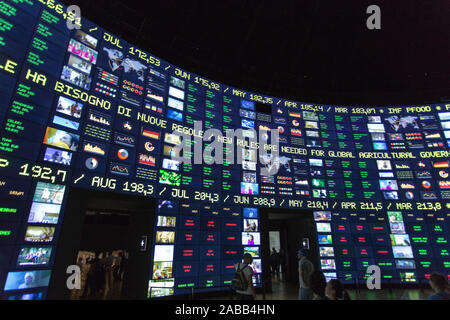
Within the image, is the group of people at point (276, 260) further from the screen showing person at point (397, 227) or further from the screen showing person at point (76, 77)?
the screen showing person at point (76, 77)

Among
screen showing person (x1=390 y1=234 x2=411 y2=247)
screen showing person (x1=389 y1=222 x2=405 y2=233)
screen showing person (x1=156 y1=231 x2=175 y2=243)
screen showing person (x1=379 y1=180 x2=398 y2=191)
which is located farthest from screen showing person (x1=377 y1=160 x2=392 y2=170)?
screen showing person (x1=156 y1=231 x2=175 y2=243)

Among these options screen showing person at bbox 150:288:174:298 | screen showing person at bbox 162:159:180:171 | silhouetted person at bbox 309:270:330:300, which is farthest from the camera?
screen showing person at bbox 162:159:180:171

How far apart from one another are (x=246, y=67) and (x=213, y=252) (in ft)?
29.4

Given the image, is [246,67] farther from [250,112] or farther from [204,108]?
[204,108]

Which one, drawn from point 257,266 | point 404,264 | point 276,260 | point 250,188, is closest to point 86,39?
point 250,188

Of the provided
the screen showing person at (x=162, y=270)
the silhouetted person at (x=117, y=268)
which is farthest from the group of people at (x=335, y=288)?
the silhouetted person at (x=117, y=268)

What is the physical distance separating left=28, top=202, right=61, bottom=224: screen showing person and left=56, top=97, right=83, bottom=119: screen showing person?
264 cm

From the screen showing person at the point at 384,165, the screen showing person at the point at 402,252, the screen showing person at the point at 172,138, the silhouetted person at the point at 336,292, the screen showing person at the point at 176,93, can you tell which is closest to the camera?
the silhouetted person at the point at 336,292

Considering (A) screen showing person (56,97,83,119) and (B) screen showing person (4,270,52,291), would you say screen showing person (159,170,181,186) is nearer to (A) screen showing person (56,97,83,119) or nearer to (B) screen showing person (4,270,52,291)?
(A) screen showing person (56,97,83,119)

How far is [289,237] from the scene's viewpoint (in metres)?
12.6

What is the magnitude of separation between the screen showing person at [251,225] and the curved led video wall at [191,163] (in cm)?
5

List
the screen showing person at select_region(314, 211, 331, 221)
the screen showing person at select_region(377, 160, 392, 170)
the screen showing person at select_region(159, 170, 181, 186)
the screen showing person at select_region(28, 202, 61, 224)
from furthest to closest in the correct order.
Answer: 1. the screen showing person at select_region(377, 160, 392, 170)
2. the screen showing person at select_region(314, 211, 331, 221)
3. the screen showing person at select_region(159, 170, 181, 186)
4. the screen showing person at select_region(28, 202, 61, 224)

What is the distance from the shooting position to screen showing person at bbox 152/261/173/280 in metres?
7.66

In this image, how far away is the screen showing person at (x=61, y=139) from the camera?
6512 millimetres
